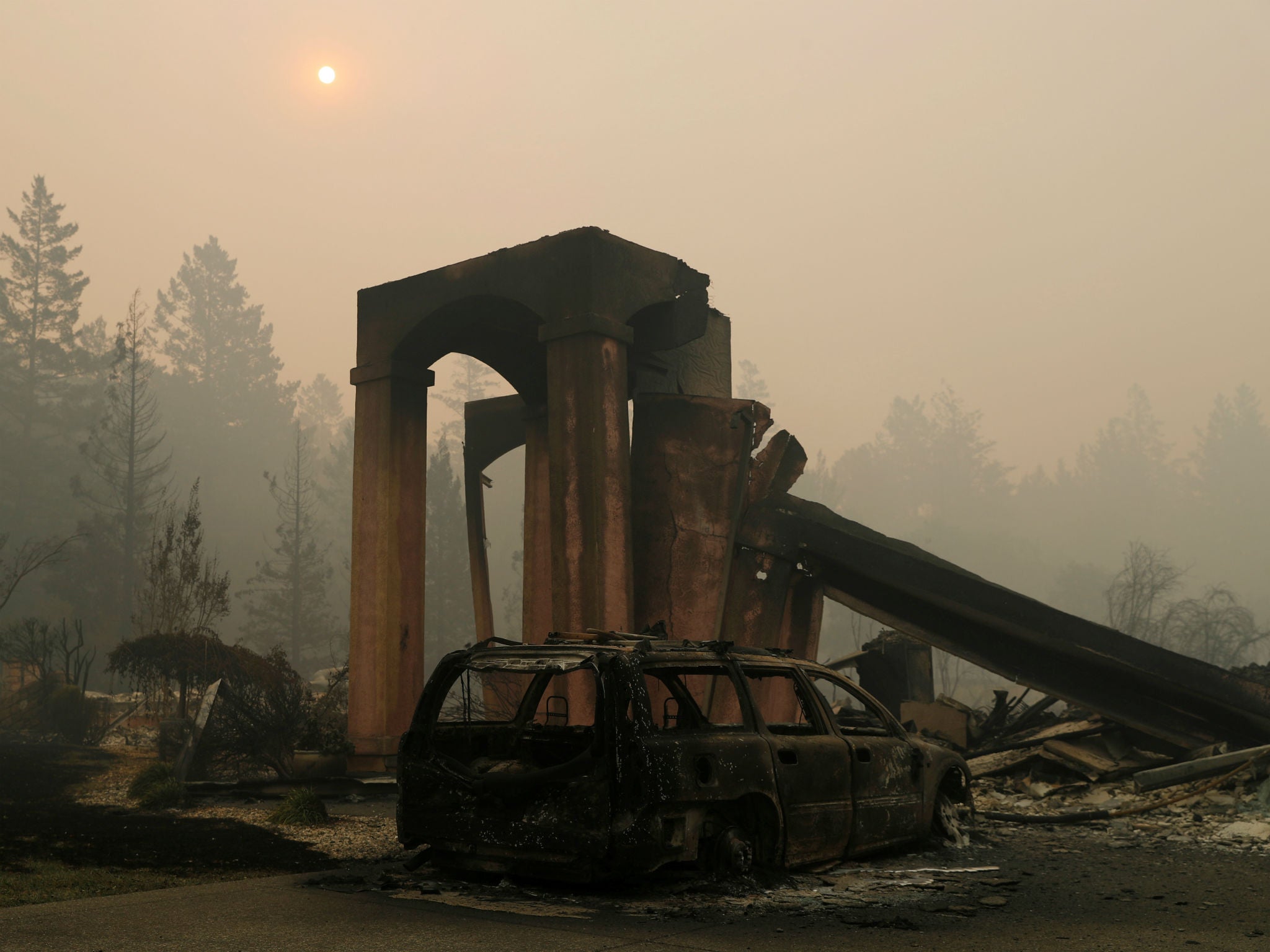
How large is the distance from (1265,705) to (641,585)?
260 inches

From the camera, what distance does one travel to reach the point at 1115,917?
5801mm

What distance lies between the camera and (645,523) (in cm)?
1247

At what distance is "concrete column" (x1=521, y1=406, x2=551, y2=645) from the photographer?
13734mm

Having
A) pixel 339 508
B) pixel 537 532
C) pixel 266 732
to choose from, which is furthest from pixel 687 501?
pixel 339 508

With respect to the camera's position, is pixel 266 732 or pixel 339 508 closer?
pixel 266 732

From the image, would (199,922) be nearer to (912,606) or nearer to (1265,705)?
(912,606)

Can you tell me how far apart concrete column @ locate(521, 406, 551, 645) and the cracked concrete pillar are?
1.30 meters

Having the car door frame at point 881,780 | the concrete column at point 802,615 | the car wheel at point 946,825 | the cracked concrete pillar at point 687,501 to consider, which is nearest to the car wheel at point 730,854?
the car door frame at point 881,780

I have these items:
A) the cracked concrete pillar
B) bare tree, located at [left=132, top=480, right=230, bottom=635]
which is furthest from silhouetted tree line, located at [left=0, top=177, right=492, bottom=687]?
the cracked concrete pillar

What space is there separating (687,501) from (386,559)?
12.6 ft

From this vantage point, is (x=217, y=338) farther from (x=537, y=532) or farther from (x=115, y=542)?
(x=537, y=532)

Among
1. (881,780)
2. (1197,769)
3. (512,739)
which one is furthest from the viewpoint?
(1197,769)

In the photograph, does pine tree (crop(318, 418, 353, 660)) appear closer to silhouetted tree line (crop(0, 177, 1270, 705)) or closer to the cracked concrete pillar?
silhouetted tree line (crop(0, 177, 1270, 705))

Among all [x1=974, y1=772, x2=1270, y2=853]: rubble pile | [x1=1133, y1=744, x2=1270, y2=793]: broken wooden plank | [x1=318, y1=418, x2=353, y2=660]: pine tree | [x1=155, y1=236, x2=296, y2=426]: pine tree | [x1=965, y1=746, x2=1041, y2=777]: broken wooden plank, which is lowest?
[x1=974, y1=772, x2=1270, y2=853]: rubble pile
